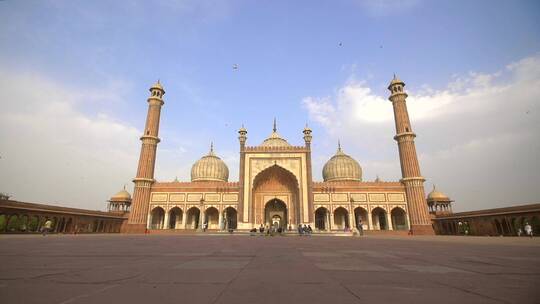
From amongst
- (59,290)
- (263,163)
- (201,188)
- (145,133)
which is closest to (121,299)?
(59,290)

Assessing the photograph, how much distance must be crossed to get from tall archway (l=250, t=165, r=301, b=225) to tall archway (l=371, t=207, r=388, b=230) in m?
9.08

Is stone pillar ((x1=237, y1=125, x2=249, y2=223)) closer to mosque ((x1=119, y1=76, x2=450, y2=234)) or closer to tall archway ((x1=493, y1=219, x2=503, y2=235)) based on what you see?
mosque ((x1=119, y1=76, x2=450, y2=234))

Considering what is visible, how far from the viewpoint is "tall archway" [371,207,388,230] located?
3319 cm

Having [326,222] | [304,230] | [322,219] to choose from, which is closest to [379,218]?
[322,219]

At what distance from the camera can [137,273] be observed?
9.62ft

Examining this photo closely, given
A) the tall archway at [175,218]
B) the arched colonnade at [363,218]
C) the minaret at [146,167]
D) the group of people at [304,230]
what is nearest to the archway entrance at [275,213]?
the arched colonnade at [363,218]

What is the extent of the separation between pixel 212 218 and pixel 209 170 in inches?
286

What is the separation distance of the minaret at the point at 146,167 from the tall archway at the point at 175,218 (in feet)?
11.7

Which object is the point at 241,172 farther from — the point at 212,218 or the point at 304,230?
the point at 304,230

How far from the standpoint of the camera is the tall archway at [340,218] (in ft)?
109

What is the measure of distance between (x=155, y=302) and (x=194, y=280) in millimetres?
771

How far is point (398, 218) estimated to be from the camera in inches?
1345

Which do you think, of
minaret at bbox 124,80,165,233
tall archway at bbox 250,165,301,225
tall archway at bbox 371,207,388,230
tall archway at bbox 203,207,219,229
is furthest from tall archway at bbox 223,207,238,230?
tall archway at bbox 371,207,388,230

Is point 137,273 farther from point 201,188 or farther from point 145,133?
point 145,133
